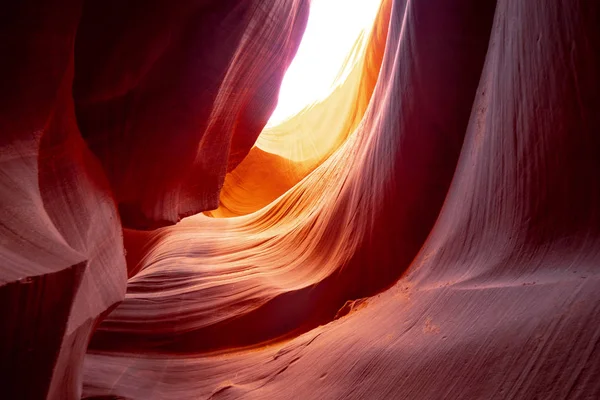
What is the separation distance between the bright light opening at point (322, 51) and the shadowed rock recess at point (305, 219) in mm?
5314

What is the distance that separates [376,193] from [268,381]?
1.52 m

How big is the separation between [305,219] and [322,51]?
7.84 m

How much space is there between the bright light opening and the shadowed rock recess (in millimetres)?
5314

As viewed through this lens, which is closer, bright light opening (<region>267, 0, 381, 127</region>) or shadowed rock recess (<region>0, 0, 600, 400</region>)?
shadowed rock recess (<region>0, 0, 600, 400</region>)

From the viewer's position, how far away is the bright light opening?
9859 millimetres

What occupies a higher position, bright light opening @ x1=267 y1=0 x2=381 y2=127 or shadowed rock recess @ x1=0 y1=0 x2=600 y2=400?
bright light opening @ x1=267 y1=0 x2=381 y2=127

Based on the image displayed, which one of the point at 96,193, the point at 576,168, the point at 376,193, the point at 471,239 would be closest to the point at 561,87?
the point at 576,168

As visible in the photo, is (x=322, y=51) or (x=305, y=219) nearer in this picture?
(x=305, y=219)

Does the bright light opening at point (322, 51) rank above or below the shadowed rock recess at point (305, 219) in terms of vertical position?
above

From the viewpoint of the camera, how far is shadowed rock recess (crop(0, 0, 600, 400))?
4.98 ft

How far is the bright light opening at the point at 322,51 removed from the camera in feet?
32.3

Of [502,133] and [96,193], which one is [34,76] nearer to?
[96,193]

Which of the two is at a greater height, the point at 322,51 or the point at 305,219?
the point at 322,51

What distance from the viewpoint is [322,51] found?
11.5 metres
